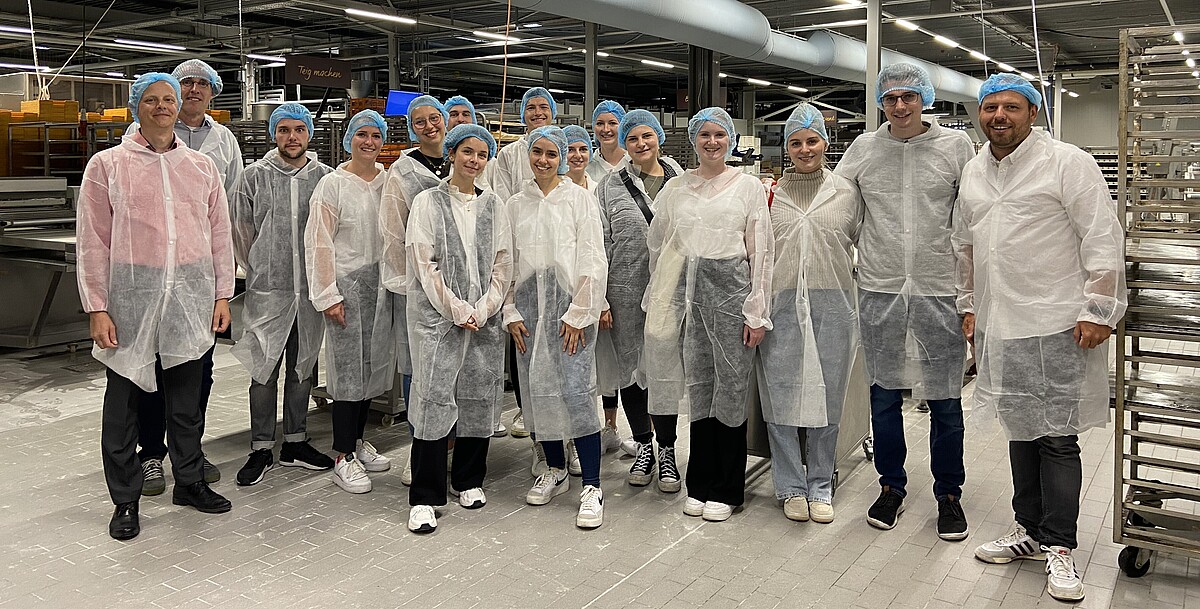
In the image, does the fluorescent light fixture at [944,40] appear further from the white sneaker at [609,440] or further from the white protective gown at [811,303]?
the white protective gown at [811,303]

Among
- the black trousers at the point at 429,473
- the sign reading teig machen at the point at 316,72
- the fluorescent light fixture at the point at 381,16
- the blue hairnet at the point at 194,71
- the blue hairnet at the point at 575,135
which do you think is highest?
the fluorescent light fixture at the point at 381,16

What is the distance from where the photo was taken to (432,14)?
9.89 m

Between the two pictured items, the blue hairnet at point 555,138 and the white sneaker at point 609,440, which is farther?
the white sneaker at point 609,440

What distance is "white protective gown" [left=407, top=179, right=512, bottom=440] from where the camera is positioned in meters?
2.78

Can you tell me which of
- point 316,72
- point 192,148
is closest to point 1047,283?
point 192,148

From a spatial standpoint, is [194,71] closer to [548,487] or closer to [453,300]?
[453,300]

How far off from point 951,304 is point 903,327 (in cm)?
15

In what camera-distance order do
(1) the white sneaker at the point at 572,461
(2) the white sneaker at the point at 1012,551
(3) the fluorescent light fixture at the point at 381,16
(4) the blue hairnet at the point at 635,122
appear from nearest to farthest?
1. (2) the white sneaker at the point at 1012,551
2. (4) the blue hairnet at the point at 635,122
3. (1) the white sneaker at the point at 572,461
4. (3) the fluorescent light fixture at the point at 381,16

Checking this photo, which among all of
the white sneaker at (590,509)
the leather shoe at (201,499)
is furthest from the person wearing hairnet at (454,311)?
the leather shoe at (201,499)

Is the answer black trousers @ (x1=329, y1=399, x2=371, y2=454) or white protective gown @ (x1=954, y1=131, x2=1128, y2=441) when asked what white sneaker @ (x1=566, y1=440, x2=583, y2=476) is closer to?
black trousers @ (x1=329, y1=399, x2=371, y2=454)

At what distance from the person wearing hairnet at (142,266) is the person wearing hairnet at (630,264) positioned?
1264 mm

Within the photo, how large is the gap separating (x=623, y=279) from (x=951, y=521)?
127 centimetres

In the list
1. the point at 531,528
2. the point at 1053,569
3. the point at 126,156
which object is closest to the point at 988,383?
the point at 1053,569

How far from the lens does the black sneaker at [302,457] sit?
135 inches
